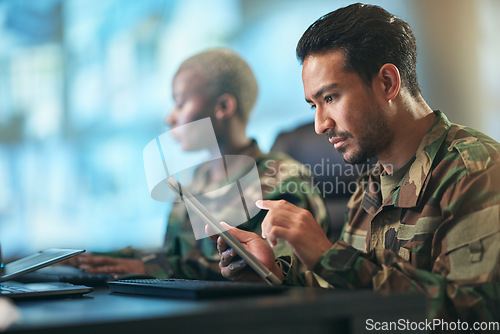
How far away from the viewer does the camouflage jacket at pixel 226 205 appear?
143 cm

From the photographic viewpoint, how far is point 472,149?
2.92ft

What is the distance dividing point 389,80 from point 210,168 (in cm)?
81

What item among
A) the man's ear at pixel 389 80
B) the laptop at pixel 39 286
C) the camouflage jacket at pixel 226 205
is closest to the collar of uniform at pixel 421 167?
the man's ear at pixel 389 80

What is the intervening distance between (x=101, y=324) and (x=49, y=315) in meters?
0.09

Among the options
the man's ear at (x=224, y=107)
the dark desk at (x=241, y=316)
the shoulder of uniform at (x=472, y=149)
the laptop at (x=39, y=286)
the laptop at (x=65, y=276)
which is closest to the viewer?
the dark desk at (x=241, y=316)

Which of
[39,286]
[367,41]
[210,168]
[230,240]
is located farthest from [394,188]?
[210,168]

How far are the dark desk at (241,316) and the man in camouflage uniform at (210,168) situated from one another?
3.00ft

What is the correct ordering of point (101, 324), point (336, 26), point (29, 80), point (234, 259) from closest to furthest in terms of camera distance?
point (101, 324) → point (234, 259) → point (336, 26) → point (29, 80)

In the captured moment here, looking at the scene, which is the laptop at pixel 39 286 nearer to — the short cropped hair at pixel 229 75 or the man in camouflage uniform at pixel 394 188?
the man in camouflage uniform at pixel 394 188

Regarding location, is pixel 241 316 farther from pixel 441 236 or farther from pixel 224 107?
pixel 224 107

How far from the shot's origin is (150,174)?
0.95m

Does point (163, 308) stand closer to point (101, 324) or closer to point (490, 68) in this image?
point (101, 324)

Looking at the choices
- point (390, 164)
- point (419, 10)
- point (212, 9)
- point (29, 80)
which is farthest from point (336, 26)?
point (29, 80)

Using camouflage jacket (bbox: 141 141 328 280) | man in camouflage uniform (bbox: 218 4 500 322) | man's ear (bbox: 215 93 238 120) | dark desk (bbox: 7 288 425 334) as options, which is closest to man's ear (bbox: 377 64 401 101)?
man in camouflage uniform (bbox: 218 4 500 322)
